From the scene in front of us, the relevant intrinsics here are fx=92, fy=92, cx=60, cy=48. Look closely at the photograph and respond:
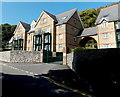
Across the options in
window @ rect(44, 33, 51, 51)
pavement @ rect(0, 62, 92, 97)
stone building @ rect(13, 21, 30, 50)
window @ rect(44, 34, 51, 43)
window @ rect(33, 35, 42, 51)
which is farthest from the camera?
stone building @ rect(13, 21, 30, 50)

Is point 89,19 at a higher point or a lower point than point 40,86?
higher

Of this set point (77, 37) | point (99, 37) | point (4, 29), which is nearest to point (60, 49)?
point (77, 37)

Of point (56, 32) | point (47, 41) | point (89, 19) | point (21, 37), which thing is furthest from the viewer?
point (89, 19)

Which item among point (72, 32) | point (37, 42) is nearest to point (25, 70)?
point (72, 32)

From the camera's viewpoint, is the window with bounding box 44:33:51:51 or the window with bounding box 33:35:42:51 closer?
the window with bounding box 44:33:51:51

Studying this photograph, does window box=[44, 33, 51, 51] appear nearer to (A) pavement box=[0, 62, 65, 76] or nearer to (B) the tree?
(A) pavement box=[0, 62, 65, 76]

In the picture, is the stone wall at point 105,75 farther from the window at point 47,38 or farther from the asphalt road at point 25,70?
the window at point 47,38

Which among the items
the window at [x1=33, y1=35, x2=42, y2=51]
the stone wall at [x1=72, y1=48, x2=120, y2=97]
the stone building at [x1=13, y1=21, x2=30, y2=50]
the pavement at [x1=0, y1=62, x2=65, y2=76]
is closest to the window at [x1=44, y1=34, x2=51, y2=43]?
the window at [x1=33, y1=35, x2=42, y2=51]

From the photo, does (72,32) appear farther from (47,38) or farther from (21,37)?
(21,37)

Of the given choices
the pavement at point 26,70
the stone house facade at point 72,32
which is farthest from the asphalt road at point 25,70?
the stone house facade at point 72,32

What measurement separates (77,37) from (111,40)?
9828 millimetres

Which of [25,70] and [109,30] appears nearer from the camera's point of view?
[25,70]

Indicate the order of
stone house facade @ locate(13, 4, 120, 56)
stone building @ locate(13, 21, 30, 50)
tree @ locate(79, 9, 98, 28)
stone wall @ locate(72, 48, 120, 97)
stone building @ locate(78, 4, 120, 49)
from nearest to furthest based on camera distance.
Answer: stone wall @ locate(72, 48, 120, 97), stone building @ locate(78, 4, 120, 49), stone house facade @ locate(13, 4, 120, 56), stone building @ locate(13, 21, 30, 50), tree @ locate(79, 9, 98, 28)

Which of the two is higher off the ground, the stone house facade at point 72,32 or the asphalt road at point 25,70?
the stone house facade at point 72,32
